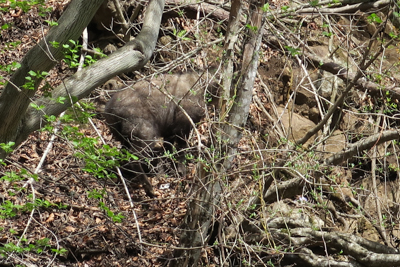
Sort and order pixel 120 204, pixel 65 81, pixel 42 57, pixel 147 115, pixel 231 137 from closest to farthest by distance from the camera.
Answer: pixel 42 57 < pixel 65 81 < pixel 231 137 < pixel 120 204 < pixel 147 115

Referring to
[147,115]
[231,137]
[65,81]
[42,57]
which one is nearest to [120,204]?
[147,115]

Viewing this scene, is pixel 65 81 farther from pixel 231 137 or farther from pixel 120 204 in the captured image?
pixel 120 204

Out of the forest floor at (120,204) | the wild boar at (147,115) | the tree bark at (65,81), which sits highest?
the tree bark at (65,81)

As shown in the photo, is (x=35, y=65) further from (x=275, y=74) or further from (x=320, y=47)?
(x=320, y=47)

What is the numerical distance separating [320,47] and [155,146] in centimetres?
387

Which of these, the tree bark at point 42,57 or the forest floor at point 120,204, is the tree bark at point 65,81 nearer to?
the tree bark at point 42,57

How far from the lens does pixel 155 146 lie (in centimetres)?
884

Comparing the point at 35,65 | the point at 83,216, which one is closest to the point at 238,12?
the point at 35,65

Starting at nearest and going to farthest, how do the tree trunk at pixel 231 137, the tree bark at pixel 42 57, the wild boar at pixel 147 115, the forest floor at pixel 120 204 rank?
the tree bark at pixel 42 57 → the tree trunk at pixel 231 137 → the forest floor at pixel 120 204 → the wild boar at pixel 147 115

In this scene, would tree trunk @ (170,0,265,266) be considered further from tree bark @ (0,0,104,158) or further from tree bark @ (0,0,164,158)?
tree bark @ (0,0,104,158)

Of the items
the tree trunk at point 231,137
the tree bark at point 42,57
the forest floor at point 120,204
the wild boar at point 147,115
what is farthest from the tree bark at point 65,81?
the wild boar at point 147,115

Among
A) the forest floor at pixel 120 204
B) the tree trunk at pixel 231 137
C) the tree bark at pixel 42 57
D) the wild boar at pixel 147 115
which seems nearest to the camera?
the tree bark at pixel 42 57

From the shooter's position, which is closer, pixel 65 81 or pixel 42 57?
pixel 42 57

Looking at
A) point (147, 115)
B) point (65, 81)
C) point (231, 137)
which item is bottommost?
point (147, 115)
